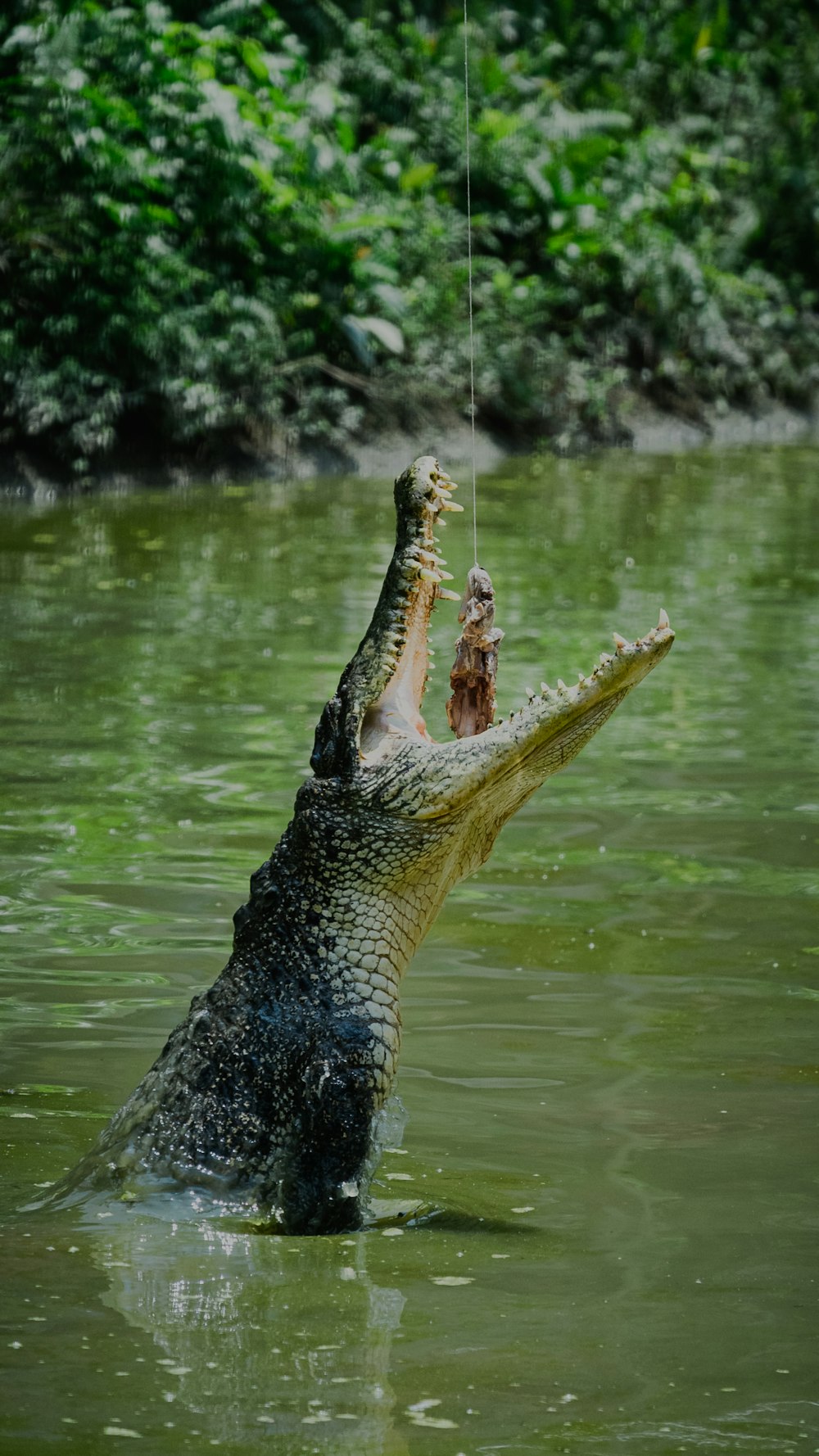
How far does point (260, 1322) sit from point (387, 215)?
57.5ft

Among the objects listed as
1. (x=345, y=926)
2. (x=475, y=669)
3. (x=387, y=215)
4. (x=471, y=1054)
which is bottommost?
(x=471, y=1054)

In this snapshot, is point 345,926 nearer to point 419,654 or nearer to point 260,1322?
point 419,654

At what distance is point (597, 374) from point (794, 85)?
7902 millimetres

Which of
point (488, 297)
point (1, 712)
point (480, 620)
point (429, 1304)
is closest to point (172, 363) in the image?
point (488, 297)

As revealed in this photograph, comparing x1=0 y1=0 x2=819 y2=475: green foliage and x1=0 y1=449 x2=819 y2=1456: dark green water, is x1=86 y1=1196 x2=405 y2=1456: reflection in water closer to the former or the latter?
x1=0 y1=449 x2=819 y2=1456: dark green water

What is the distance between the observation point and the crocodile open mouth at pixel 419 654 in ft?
14.0

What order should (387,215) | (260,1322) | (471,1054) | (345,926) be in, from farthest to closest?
(387,215)
(471,1054)
(345,926)
(260,1322)

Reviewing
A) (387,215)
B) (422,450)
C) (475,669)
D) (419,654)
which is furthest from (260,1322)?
(387,215)

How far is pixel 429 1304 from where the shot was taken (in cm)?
363

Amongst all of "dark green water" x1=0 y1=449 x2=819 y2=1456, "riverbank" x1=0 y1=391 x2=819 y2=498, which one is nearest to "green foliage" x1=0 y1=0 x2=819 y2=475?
"riverbank" x1=0 y1=391 x2=819 y2=498

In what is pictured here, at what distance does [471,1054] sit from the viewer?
17.2 feet

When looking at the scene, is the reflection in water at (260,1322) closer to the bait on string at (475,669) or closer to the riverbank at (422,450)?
the bait on string at (475,669)

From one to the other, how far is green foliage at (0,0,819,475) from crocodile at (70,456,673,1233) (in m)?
12.1

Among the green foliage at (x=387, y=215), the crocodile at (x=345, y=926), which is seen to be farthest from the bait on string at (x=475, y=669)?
the green foliage at (x=387, y=215)
